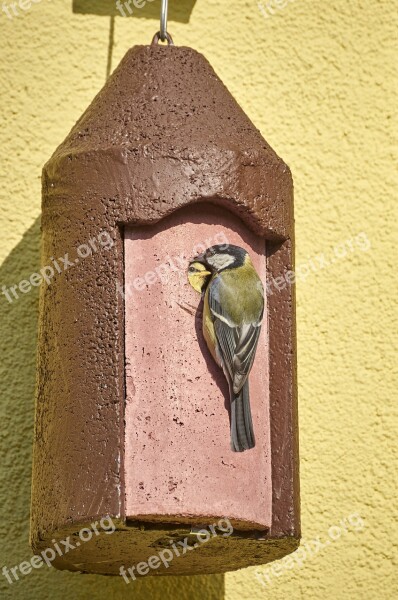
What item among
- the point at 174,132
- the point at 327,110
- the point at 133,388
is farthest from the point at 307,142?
the point at 133,388

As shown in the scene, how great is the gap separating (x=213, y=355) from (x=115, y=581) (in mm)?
774

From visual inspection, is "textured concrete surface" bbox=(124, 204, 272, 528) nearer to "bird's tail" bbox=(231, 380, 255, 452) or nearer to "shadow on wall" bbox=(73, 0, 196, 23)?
"bird's tail" bbox=(231, 380, 255, 452)

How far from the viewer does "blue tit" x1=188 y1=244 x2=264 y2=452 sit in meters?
2.68

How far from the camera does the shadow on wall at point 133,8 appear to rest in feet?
11.6

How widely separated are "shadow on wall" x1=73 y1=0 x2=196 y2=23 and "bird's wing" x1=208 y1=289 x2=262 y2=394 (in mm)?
1064

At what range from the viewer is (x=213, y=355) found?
2.69m

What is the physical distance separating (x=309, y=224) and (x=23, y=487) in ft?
2.92

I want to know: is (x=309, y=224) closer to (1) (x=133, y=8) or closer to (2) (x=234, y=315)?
(1) (x=133, y=8)

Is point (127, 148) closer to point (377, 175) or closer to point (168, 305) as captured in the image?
point (168, 305)

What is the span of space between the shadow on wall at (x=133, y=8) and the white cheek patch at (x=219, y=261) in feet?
3.28

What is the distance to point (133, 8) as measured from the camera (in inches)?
139

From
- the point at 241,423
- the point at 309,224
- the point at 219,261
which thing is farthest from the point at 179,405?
the point at 309,224

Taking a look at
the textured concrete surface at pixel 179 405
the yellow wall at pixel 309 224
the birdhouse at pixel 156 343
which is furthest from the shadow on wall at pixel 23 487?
the textured concrete surface at pixel 179 405

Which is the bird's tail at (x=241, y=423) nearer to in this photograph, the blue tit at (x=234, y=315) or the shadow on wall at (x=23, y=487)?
the blue tit at (x=234, y=315)
